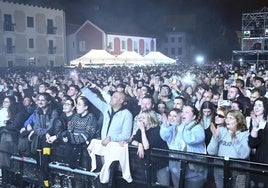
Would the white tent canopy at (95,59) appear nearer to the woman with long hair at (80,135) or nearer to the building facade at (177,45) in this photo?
the woman with long hair at (80,135)

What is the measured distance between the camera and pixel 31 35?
44.8 m

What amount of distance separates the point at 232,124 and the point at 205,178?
2.64 feet

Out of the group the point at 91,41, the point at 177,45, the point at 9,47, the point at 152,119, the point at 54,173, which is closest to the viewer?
the point at 152,119

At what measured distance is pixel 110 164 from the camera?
5289 mm

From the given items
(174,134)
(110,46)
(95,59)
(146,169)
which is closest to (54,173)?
(146,169)

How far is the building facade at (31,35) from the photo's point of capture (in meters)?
41.2

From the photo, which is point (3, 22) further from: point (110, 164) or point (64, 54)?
point (110, 164)

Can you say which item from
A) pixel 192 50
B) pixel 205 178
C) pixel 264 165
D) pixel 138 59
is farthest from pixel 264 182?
pixel 192 50

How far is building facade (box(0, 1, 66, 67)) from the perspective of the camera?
1624 inches

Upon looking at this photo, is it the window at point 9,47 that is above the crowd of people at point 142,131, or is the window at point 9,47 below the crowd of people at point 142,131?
Result: above

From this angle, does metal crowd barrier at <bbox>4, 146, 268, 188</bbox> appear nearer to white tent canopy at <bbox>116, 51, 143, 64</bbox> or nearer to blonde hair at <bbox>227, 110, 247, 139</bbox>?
blonde hair at <bbox>227, 110, 247, 139</bbox>

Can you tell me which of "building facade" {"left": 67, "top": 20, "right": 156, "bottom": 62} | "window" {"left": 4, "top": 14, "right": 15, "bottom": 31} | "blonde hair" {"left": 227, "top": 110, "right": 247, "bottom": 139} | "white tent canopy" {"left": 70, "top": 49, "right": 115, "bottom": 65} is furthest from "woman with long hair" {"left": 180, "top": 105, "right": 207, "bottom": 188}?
"building facade" {"left": 67, "top": 20, "right": 156, "bottom": 62}

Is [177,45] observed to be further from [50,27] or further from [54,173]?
[54,173]

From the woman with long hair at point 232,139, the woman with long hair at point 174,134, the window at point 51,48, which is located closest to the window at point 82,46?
the window at point 51,48
